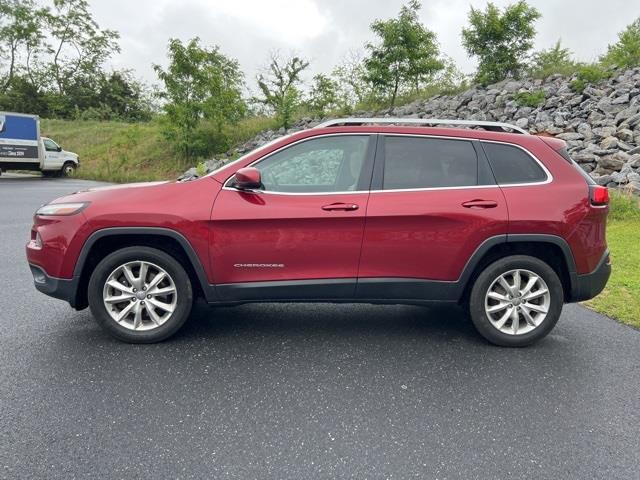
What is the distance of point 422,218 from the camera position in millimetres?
3473

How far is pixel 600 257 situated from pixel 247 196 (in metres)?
2.94

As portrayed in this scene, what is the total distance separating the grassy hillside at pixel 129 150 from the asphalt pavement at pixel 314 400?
21.2 meters

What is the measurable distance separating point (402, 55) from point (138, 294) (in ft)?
60.3

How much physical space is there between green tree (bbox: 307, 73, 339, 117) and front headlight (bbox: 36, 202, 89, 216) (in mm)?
21197

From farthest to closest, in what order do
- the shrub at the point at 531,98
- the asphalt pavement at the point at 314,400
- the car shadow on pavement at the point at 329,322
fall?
the shrub at the point at 531,98 < the car shadow on pavement at the point at 329,322 < the asphalt pavement at the point at 314,400

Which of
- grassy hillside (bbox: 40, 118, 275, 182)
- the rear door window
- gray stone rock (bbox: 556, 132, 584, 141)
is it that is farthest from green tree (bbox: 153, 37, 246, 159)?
the rear door window

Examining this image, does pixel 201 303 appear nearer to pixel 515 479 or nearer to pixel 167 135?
pixel 515 479

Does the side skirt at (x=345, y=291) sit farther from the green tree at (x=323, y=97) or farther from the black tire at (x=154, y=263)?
the green tree at (x=323, y=97)

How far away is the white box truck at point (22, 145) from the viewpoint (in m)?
20.2

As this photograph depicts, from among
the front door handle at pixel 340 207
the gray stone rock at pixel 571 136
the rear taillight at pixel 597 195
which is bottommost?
the front door handle at pixel 340 207

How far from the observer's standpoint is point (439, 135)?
372cm

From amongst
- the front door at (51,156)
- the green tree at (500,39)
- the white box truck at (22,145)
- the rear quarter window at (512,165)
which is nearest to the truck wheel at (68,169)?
the front door at (51,156)

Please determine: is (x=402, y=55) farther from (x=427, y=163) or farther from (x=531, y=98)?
(x=427, y=163)

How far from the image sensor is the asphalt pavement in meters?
2.25
